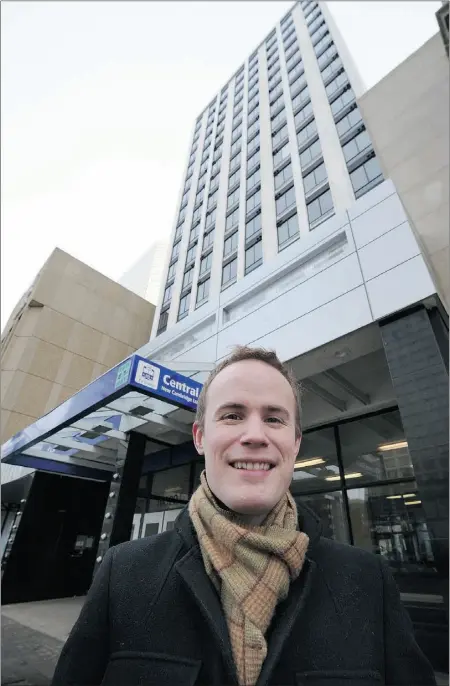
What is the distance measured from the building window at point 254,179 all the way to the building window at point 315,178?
12.4ft

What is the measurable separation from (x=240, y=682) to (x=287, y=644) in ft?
0.73

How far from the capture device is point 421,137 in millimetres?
9094

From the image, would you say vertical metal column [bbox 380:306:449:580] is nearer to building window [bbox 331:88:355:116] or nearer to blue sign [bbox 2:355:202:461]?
blue sign [bbox 2:355:202:461]

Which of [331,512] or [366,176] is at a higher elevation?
[366,176]

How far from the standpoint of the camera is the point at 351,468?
24.6 feet

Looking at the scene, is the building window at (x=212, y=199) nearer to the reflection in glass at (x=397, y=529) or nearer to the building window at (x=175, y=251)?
the building window at (x=175, y=251)

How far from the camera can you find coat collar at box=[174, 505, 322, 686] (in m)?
1.13

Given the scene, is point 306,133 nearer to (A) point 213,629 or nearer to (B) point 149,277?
(B) point 149,277

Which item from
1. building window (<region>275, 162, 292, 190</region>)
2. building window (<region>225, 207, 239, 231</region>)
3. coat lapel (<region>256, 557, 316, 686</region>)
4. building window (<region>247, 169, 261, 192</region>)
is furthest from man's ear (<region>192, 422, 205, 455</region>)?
building window (<region>247, 169, 261, 192</region>)

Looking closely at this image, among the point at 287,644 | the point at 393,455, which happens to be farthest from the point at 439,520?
the point at 287,644

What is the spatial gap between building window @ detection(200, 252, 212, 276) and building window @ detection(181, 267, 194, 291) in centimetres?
94

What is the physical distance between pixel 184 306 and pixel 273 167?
8.89 m

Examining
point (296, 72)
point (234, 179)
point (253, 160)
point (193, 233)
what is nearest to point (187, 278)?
point (193, 233)

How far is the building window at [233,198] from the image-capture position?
61.7 ft
